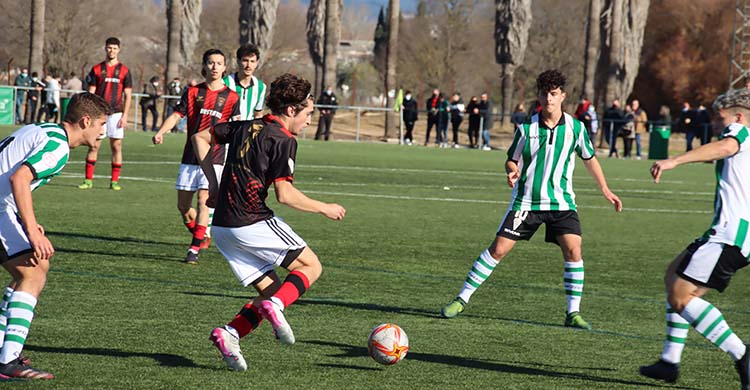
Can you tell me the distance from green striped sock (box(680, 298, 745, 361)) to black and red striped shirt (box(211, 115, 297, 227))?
2435 mm

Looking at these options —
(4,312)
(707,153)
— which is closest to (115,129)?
(4,312)

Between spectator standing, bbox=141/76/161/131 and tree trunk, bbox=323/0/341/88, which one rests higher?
tree trunk, bbox=323/0/341/88

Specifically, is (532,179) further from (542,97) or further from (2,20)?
(2,20)

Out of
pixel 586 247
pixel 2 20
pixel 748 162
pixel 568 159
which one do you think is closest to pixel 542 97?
pixel 568 159

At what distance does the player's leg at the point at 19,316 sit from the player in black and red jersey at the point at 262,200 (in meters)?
1.07

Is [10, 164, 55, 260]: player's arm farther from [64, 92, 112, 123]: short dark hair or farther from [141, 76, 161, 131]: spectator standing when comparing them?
[141, 76, 161, 131]: spectator standing

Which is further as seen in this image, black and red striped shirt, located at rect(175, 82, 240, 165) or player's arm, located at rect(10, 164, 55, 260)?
black and red striped shirt, located at rect(175, 82, 240, 165)

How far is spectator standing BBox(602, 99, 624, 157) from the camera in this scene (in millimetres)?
40447

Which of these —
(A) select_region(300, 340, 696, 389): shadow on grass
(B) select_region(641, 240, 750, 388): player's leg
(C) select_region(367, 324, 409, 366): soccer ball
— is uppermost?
(B) select_region(641, 240, 750, 388): player's leg

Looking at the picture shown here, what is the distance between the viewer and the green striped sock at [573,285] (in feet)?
28.2

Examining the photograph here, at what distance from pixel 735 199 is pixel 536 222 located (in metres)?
2.59

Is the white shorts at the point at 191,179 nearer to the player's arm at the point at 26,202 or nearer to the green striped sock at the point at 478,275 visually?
the green striped sock at the point at 478,275

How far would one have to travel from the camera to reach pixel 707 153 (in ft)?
19.9

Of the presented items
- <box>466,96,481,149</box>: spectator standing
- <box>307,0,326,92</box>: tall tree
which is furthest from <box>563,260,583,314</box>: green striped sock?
<box>307,0,326,92</box>: tall tree
